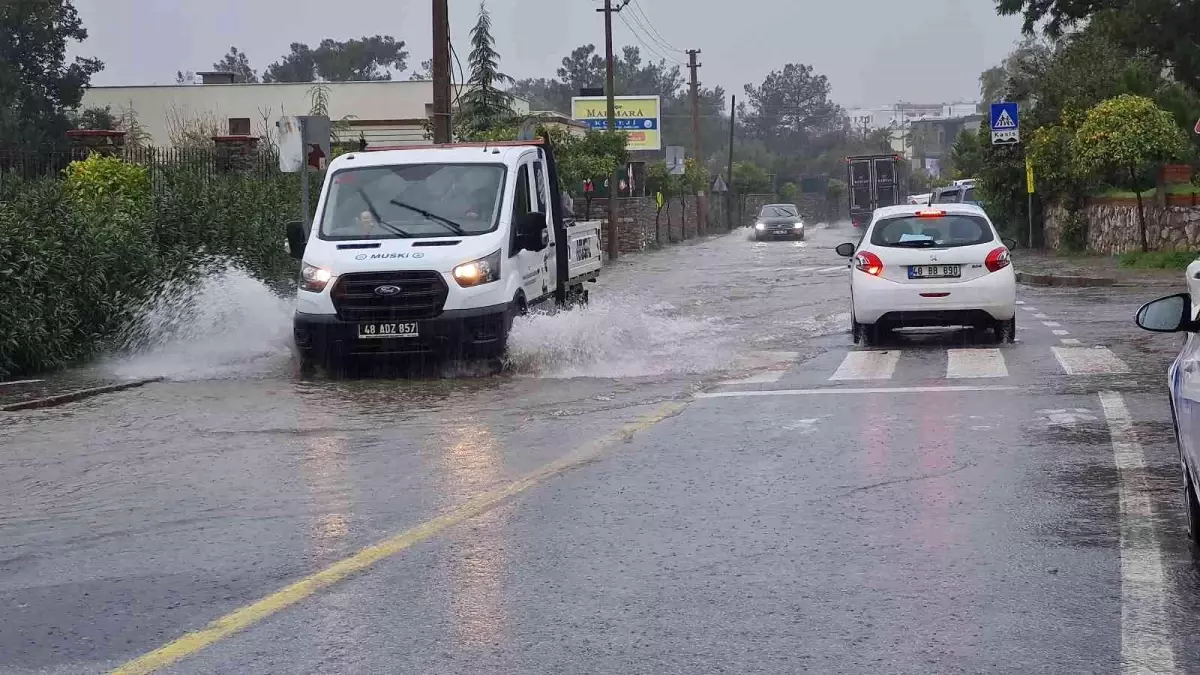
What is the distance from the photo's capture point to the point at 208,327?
59.0 feet

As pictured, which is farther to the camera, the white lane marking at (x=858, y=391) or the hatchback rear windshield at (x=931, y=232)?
the hatchback rear windshield at (x=931, y=232)

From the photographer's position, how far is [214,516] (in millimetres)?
8141

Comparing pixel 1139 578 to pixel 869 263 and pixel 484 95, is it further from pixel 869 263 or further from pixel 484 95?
pixel 484 95

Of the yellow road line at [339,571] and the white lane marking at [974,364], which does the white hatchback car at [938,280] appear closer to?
the white lane marking at [974,364]

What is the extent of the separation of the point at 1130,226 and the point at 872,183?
117 ft

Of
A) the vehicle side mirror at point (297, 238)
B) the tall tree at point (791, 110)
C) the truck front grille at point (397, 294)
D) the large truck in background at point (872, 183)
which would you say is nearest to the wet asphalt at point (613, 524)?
the truck front grille at point (397, 294)

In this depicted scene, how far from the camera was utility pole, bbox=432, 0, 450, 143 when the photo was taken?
24.4m

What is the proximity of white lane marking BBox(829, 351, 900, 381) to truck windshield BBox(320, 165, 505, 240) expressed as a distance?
361 centimetres

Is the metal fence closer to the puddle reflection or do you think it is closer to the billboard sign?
the puddle reflection

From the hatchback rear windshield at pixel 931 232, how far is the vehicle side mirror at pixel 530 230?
366cm

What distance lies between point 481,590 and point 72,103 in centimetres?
5519

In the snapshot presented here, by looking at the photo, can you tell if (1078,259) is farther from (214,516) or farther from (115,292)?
(214,516)

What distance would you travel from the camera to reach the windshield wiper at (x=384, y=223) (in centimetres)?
1539

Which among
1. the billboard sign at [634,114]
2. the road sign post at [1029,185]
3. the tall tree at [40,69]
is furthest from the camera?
the billboard sign at [634,114]
